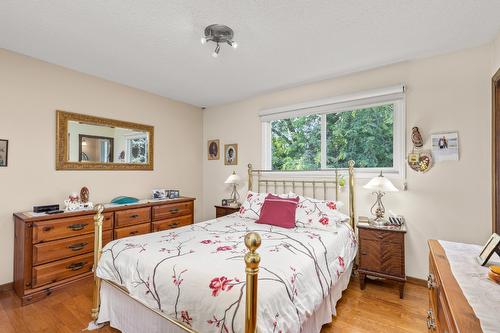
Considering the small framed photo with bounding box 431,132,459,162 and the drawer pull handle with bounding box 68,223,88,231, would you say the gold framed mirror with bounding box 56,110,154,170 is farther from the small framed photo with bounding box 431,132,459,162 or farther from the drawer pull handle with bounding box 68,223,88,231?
the small framed photo with bounding box 431,132,459,162

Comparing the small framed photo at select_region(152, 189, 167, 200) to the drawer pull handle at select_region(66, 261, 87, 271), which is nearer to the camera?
the drawer pull handle at select_region(66, 261, 87, 271)

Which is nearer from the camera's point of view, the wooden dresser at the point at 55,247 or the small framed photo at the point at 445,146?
the wooden dresser at the point at 55,247

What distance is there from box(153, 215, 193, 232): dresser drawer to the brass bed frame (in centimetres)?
110

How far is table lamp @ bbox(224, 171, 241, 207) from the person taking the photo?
12.8 ft

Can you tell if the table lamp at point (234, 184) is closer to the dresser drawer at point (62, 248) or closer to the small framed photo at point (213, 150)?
the small framed photo at point (213, 150)

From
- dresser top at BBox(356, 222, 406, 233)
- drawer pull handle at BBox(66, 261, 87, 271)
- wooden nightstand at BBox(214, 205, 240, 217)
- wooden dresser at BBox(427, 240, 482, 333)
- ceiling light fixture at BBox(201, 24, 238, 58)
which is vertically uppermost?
ceiling light fixture at BBox(201, 24, 238, 58)

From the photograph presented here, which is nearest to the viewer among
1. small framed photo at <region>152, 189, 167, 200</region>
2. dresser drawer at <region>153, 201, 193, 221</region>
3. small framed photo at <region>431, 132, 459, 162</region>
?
small framed photo at <region>431, 132, 459, 162</region>

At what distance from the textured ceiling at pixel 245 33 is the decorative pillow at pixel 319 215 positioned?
1.62 meters

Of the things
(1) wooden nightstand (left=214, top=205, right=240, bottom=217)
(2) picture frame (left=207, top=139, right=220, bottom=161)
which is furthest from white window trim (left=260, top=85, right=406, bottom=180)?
(2) picture frame (left=207, top=139, right=220, bottom=161)

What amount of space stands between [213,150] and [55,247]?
2.69 m

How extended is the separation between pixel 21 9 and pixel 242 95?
2.65 metres

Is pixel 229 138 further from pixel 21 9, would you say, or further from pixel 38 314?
pixel 38 314

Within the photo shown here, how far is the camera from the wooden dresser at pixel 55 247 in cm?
232

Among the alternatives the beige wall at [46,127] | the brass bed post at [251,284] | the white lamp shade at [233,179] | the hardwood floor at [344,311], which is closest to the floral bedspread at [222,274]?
the brass bed post at [251,284]
